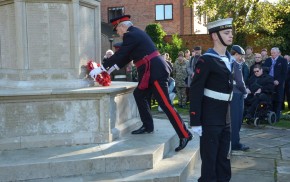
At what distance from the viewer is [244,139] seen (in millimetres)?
7902

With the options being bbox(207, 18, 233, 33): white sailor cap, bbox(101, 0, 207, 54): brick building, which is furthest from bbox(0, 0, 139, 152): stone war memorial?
bbox(101, 0, 207, 54): brick building

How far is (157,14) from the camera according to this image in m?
31.4

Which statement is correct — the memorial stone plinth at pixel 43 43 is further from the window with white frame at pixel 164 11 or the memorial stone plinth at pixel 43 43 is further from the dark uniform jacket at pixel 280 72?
A: the window with white frame at pixel 164 11

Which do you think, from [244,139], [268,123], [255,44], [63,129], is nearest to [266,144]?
[244,139]

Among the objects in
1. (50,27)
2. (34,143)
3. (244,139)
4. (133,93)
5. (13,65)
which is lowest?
(244,139)

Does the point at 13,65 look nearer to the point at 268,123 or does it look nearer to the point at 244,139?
the point at 244,139

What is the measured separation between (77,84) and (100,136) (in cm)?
88

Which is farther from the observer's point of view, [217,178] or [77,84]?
[77,84]

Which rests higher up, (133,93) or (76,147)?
(133,93)

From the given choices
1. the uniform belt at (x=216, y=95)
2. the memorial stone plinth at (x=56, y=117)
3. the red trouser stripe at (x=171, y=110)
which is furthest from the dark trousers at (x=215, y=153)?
the memorial stone plinth at (x=56, y=117)

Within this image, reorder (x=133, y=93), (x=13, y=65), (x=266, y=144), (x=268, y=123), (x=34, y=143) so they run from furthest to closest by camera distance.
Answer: (x=268, y=123)
(x=266, y=144)
(x=133, y=93)
(x=13, y=65)
(x=34, y=143)

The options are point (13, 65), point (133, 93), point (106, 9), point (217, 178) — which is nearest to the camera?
point (217, 178)

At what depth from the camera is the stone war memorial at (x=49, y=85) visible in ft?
17.6

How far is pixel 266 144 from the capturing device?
7.44 m
